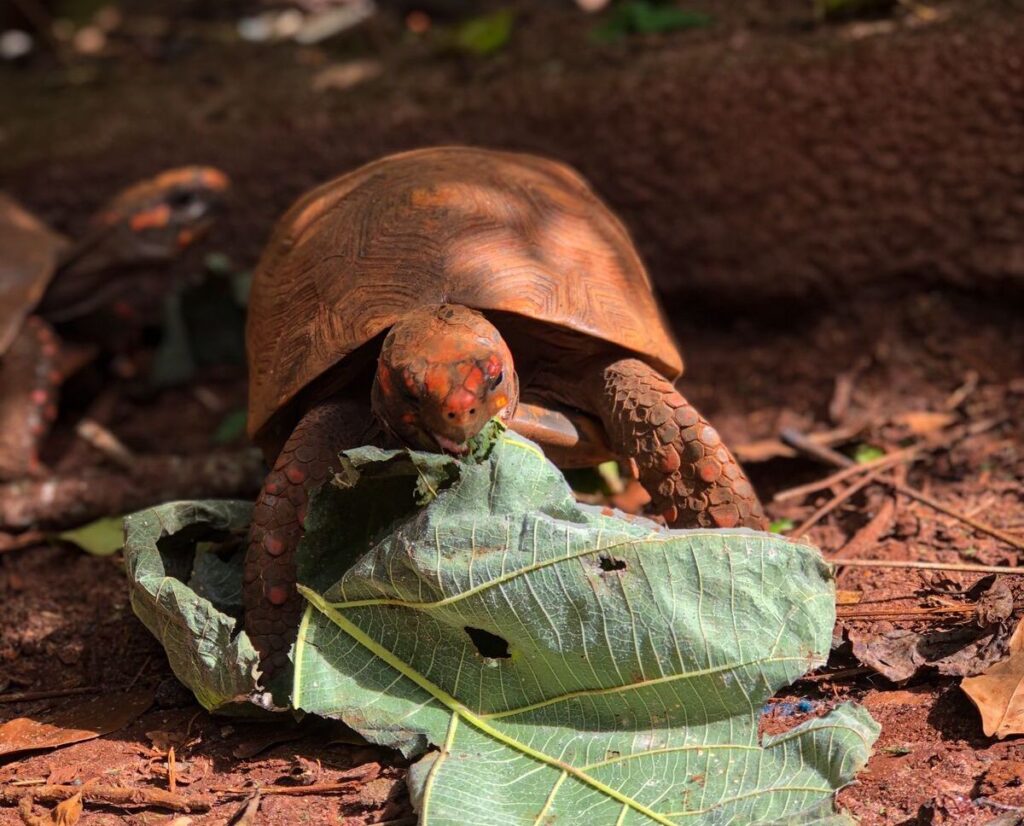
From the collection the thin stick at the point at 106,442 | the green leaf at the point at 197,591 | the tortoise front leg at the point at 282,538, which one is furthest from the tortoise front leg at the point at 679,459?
the thin stick at the point at 106,442

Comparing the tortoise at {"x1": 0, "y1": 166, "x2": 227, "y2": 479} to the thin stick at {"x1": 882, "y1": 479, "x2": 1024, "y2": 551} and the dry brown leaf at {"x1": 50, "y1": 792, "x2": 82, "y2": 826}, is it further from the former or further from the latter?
the thin stick at {"x1": 882, "y1": 479, "x2": 1024, "y2": 551}

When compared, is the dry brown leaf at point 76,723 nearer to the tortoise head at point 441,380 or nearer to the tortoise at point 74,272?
the tortoise head at point 441,380

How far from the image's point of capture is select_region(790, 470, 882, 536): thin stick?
3.30 m

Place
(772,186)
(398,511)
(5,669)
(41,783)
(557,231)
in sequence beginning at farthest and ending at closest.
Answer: (772,186), (557,231), (5,669), (398,511), (41,783)

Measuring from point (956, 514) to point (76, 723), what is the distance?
2471mm

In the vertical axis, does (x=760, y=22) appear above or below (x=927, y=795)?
above

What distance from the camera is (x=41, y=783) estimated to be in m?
2.45

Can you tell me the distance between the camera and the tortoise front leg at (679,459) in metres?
2.76

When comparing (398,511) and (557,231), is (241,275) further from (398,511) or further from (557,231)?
(398,511)

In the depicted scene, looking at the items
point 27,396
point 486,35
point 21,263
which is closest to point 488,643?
point 27,396

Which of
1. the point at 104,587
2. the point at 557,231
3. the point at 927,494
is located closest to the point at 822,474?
the point at 927,494

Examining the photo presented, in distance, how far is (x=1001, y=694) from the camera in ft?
7.51

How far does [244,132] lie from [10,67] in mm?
2640

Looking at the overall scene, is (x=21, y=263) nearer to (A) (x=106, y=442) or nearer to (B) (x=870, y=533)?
(A) (x=106, y=442)
